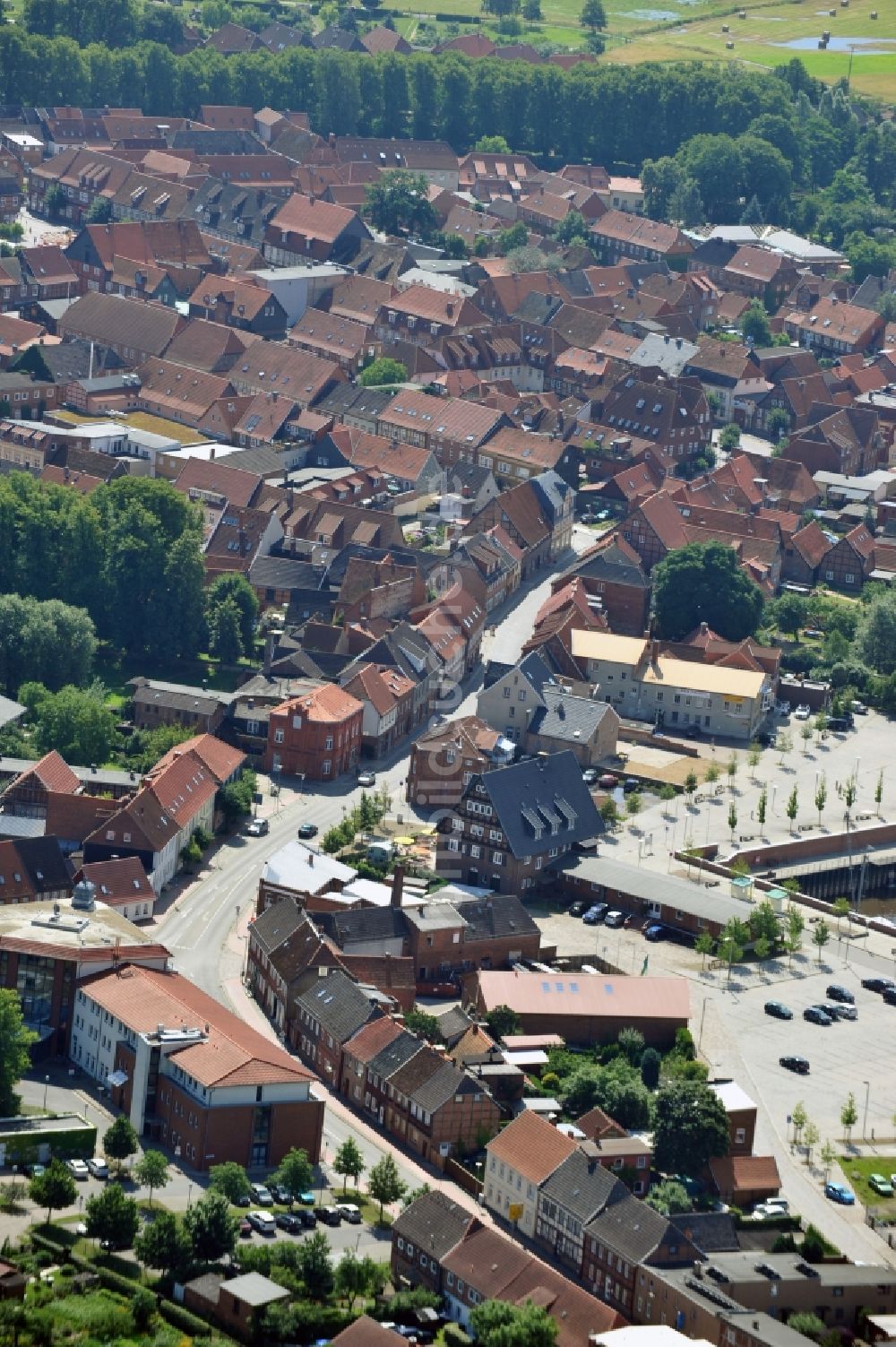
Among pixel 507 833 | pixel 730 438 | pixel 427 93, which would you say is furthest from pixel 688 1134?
pixel 427 93

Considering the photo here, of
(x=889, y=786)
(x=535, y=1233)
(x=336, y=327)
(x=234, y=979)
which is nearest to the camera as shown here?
(x=535, y=1233)

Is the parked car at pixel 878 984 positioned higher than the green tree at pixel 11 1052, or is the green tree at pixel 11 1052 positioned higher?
the green tree at pixel 11 1052

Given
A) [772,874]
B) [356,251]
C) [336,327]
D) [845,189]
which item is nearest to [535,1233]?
[772,874]

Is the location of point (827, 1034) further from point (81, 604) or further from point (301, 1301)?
point (81, 604)

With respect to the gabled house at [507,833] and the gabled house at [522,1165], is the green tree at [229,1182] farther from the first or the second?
the gabled house at [507,833]

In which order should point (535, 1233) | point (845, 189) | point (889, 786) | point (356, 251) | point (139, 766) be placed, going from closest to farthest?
point (535, 1233), point (139, 766), point (889, 786), point (356, 251), point (845, 189)

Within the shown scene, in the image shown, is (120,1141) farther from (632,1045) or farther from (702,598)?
(702,598)

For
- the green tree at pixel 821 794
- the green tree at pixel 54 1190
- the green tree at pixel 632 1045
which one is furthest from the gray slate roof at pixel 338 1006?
the green tree at pixel 821 794
